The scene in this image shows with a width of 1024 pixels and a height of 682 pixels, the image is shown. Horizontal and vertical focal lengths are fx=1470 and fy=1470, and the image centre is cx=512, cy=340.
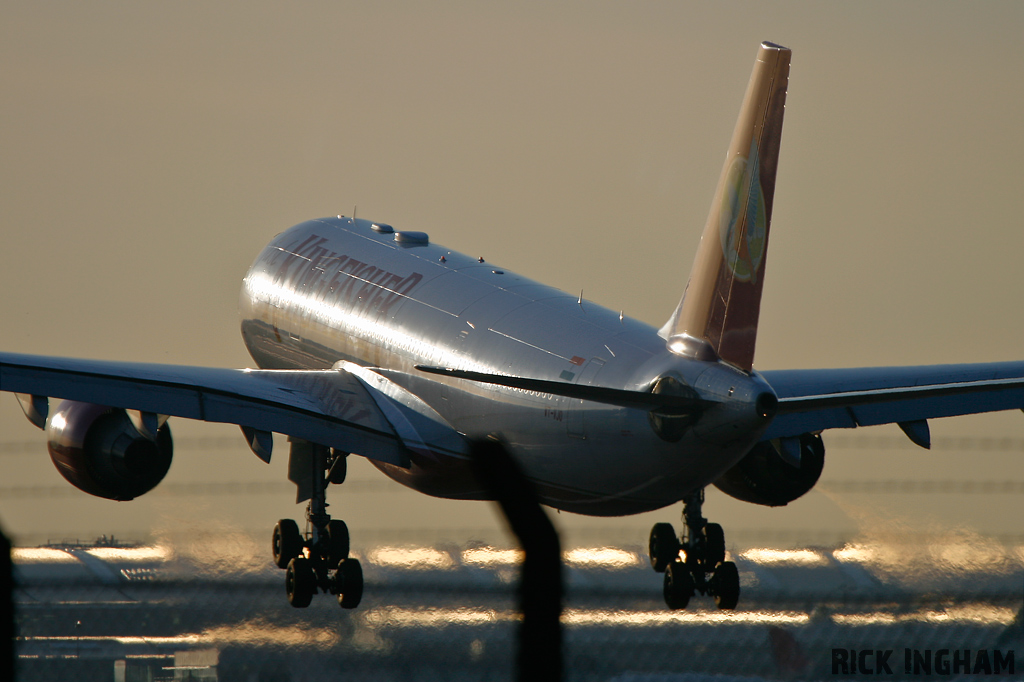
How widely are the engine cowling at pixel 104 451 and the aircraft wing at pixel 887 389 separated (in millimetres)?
11188

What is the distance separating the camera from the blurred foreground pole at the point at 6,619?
10.5m

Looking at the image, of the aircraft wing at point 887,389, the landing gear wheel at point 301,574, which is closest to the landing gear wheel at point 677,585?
the aircraft wing at point 887,389

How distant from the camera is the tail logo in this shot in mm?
21797

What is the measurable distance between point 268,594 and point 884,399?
30.8ft

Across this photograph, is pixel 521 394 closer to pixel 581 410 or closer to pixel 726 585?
pixel 581 410

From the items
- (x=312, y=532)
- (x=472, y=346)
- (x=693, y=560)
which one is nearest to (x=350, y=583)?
(x=693, y=560)

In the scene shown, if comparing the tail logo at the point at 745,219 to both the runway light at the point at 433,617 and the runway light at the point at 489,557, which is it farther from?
the runway light at the point at 433,617

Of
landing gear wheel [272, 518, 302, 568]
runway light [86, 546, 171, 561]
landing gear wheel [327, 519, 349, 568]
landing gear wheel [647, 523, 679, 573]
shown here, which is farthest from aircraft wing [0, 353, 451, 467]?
landing gear wheel [647, 523, 679, 573]

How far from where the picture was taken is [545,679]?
463 inches

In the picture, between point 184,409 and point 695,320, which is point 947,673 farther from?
point 184,409

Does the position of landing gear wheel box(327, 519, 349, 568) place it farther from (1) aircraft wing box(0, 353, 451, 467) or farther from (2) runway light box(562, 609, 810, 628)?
(2) runway light box(562, 609, 810, 628)

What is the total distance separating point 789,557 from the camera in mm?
20609

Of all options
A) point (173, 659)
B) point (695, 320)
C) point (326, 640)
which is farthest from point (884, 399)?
point (173, 659)

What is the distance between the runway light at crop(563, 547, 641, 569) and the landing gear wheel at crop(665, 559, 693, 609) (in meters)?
0.66
